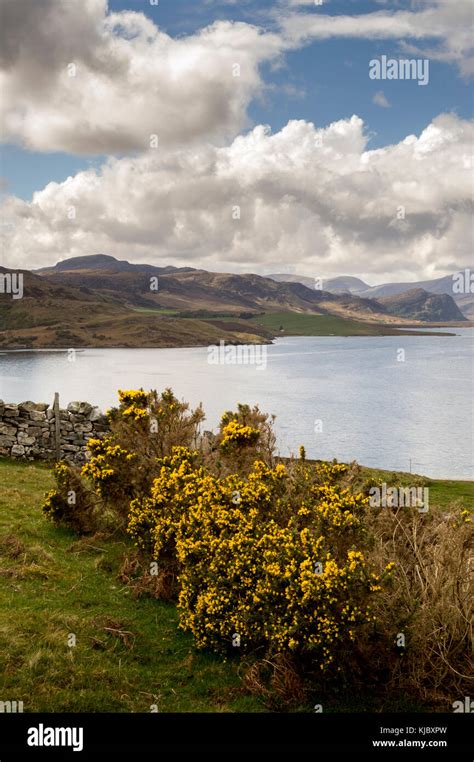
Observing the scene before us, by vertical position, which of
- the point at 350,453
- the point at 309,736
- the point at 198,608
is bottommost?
the point at 350,453

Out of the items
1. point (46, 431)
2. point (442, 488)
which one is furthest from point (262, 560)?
point (442, 488)

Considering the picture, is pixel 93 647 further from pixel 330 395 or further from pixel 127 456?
pixel 330 395

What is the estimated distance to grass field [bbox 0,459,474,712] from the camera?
6.86 m

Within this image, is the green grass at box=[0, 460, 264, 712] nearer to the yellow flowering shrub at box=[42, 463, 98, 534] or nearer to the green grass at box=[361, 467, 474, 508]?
the yellow flowering shrub at box=[42, 463, 98, 534]

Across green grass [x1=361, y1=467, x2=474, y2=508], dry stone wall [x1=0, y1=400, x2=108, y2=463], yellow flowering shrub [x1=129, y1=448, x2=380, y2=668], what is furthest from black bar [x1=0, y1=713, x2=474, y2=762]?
dry stone wall [x1=0, y1=400, x2=108, y2=463]

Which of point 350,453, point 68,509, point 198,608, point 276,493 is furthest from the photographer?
point 350,453

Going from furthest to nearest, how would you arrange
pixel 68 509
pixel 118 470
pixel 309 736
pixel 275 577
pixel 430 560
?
1. pixel 68 509
2. pixel 118 470
3. pixel 430 560
4. pixel 275 577
5. pixel 309 736

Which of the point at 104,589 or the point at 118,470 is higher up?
the point at 118,470

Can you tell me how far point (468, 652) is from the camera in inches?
293

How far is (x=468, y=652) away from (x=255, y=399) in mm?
60216

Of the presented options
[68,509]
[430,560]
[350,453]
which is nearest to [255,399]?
[350,453]

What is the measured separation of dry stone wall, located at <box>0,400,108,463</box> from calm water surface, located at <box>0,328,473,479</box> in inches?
331

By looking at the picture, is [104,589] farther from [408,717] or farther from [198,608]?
[408,717]

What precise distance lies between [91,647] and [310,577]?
337cm
